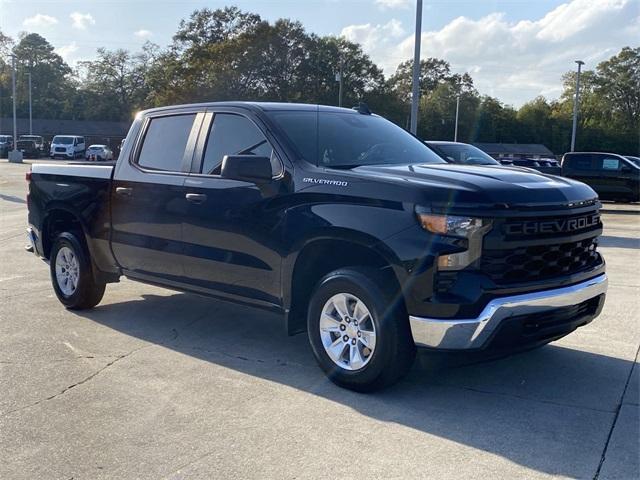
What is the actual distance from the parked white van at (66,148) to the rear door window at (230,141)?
162 ft

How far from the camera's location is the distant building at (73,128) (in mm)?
77312

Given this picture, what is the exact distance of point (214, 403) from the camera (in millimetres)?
4406

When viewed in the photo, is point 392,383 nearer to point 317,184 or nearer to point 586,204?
point 317,184

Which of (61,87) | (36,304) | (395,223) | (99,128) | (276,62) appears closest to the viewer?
(395,223)

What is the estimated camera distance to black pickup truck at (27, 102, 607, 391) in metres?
4.11

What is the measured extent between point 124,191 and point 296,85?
181 feet

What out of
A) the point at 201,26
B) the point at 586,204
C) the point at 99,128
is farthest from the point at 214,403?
the point at 99,128

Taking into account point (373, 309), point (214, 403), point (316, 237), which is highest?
point (316, 237)

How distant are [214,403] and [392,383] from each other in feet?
3.93

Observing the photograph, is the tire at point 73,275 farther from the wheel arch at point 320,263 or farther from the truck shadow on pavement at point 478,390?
the wheel arch at point 320,263

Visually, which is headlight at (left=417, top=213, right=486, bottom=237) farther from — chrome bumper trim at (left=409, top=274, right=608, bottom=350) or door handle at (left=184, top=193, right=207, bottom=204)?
door handle at (left=184, top=193, right=207, bottom=204)

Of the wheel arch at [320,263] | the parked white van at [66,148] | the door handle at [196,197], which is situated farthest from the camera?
the parked white van at [66,148]

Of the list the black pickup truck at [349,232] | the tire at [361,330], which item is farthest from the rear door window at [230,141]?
the tire at [361,330]

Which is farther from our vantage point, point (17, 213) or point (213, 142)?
point (17, 213)
